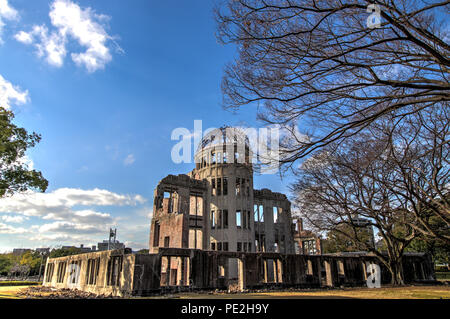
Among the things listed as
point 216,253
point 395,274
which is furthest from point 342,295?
point 395,274

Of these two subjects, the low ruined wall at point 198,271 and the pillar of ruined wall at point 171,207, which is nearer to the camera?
the low ruined wall at point 198,271

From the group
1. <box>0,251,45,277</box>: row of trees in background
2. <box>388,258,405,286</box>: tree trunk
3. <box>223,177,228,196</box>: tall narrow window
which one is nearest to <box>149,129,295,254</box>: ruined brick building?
<box>223,177,228,196</box>: tall narrow window

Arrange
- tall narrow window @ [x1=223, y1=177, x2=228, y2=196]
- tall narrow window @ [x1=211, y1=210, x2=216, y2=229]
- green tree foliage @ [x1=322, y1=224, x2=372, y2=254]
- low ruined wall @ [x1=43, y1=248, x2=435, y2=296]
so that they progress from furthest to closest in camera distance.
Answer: green tree foliage @ [x1=322, y1=224, x2=372, y2=254]
tall narrow window @ [x1=223, y1=177, x2=228, y2=196]
tall narrow window @ [x1=211, y1=210, x2=216, y2=229]
low ruined wall @ [x1=43, y1=248, x2=435, y2=296]

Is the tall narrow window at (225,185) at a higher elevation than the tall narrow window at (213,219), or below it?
higher

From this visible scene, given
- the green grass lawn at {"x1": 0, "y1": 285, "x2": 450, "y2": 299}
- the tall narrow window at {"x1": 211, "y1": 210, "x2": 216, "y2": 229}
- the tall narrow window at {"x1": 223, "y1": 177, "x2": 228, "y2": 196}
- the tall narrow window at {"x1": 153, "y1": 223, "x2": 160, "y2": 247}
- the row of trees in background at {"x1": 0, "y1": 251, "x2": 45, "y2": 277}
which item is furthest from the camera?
the row of trees in background at {"x1": 0, "y1": 251, "x2": 45, "y2": 277}

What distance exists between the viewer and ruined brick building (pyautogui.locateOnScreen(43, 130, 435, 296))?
18062 mm

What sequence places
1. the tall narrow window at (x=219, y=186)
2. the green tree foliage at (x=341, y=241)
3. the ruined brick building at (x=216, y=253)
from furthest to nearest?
the green tree foliage at (x=341, y=241) < the tall narrow window at (x=219, y=186) < the ruined brick building at (x=216, y=253)

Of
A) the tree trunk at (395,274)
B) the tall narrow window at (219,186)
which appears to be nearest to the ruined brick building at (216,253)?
the tall narrow window at (219,186)

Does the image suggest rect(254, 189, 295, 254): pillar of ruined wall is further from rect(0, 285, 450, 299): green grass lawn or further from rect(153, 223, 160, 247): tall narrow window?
rect(0, 285, 450, 299): green grass lawn

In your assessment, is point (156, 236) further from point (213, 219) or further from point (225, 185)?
point (225, 185)

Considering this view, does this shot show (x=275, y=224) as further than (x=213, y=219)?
Yes

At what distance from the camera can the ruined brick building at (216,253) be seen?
18.1 metres

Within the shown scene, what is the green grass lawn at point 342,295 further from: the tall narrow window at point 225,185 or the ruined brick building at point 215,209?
the tall narrow window at point 225,185

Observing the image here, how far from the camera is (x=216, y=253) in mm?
19719
